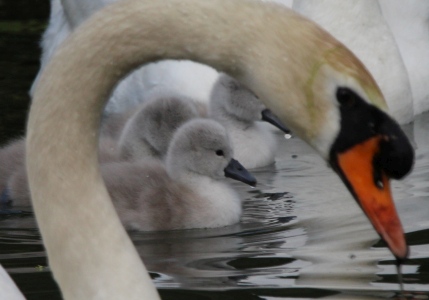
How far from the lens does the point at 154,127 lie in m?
6.03

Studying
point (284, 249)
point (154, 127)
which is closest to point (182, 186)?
point (154, 127)

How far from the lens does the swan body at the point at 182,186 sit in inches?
210

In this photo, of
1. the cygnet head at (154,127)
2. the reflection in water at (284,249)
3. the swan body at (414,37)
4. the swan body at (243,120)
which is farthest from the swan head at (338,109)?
the swan body at (414,37)

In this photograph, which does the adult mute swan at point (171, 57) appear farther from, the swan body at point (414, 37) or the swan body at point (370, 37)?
the swan body at point (414, 37)

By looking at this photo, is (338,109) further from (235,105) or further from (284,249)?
(235,105)

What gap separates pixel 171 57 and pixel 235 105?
339 cm

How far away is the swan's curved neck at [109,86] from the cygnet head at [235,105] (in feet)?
10.5

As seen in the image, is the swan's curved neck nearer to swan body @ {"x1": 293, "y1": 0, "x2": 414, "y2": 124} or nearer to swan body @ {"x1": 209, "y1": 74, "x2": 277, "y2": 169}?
swan body @ {"x1": 209, "y1": 74, "x2": 277, "y2": 169}

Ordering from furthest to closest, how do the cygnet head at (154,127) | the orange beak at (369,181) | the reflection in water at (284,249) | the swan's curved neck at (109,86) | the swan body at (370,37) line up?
the swan body at (370,37) < the cygnet head at (154,127) < the reflection in water at (284,249) < the orange beak at (369,181) < the swan's curved neck at (109,86)

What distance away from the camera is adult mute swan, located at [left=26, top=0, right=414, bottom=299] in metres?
3.03

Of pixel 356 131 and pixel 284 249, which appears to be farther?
pixel 284 249

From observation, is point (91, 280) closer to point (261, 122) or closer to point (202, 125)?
point (202, 125)

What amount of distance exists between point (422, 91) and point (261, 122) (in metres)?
0.95

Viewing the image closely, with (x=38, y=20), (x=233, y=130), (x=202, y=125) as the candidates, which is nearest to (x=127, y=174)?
(x=202, y=125)
